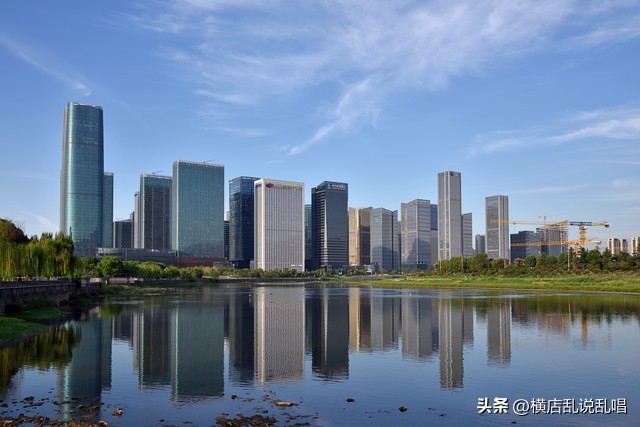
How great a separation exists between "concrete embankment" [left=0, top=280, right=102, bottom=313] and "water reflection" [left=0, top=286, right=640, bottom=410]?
6.25m

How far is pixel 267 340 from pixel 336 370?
15.1m

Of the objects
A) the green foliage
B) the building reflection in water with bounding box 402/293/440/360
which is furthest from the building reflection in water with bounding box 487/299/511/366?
the green foliage

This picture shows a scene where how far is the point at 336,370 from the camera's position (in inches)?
1419

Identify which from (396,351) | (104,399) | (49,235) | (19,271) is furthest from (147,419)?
(49,235)

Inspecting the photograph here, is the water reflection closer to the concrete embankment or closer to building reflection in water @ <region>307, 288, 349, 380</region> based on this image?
building reflection in water @ <region>307, 288, 349, 380</region>

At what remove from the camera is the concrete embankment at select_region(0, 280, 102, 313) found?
54.6 meters

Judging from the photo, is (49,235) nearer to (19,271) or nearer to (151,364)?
(19,271)

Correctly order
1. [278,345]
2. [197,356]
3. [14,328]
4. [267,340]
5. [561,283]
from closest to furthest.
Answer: [197,356]
[278,345]
[14,328]
[267,340]
[561,283]

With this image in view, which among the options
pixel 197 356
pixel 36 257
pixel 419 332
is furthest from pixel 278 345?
pixel 36 257

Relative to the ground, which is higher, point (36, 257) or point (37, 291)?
point (36, 257)

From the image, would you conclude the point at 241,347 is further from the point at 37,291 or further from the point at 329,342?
the point at 37,291

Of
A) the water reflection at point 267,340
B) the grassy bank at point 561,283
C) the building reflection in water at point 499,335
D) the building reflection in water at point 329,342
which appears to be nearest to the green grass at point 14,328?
the water reflection at point 267,340

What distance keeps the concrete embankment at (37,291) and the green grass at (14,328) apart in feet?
12.2

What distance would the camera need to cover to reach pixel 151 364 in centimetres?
3825
